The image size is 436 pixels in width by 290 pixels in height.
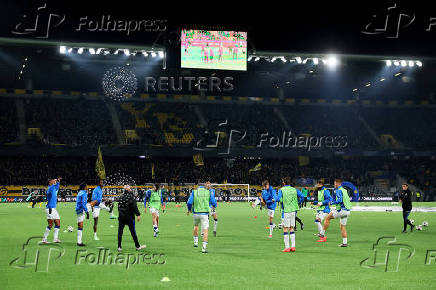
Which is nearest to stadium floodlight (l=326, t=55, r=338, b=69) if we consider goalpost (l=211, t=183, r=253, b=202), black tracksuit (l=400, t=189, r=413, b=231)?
goalpost (l=211, t=183, r=253, b=202)

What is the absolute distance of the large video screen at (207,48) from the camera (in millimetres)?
48906

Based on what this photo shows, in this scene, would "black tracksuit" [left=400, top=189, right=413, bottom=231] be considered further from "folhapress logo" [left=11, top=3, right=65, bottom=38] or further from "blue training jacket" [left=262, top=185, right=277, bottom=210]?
"folhapress logo" [left=11, top=3, right=65, bottom=38]

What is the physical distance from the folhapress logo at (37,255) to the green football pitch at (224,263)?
3 cm

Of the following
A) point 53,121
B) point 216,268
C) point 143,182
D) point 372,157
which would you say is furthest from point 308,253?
point 372,157

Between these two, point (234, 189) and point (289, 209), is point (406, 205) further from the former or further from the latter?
point (234, 189)

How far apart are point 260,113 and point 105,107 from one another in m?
21.0

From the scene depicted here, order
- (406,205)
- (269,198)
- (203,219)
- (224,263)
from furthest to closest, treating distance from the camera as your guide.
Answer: (406,205)
(269,198)
(203,219)
(224,263)

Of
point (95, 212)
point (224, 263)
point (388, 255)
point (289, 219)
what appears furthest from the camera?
point (95, 212)

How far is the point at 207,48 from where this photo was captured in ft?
161

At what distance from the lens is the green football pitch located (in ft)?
38.7

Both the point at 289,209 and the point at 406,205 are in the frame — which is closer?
the point at 289,209

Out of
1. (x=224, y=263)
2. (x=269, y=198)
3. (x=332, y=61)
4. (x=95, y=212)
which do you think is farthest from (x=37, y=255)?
(x=332, y=61)

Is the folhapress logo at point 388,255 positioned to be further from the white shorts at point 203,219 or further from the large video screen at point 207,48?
the large video screen at point 207,48

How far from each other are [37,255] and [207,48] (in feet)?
117
